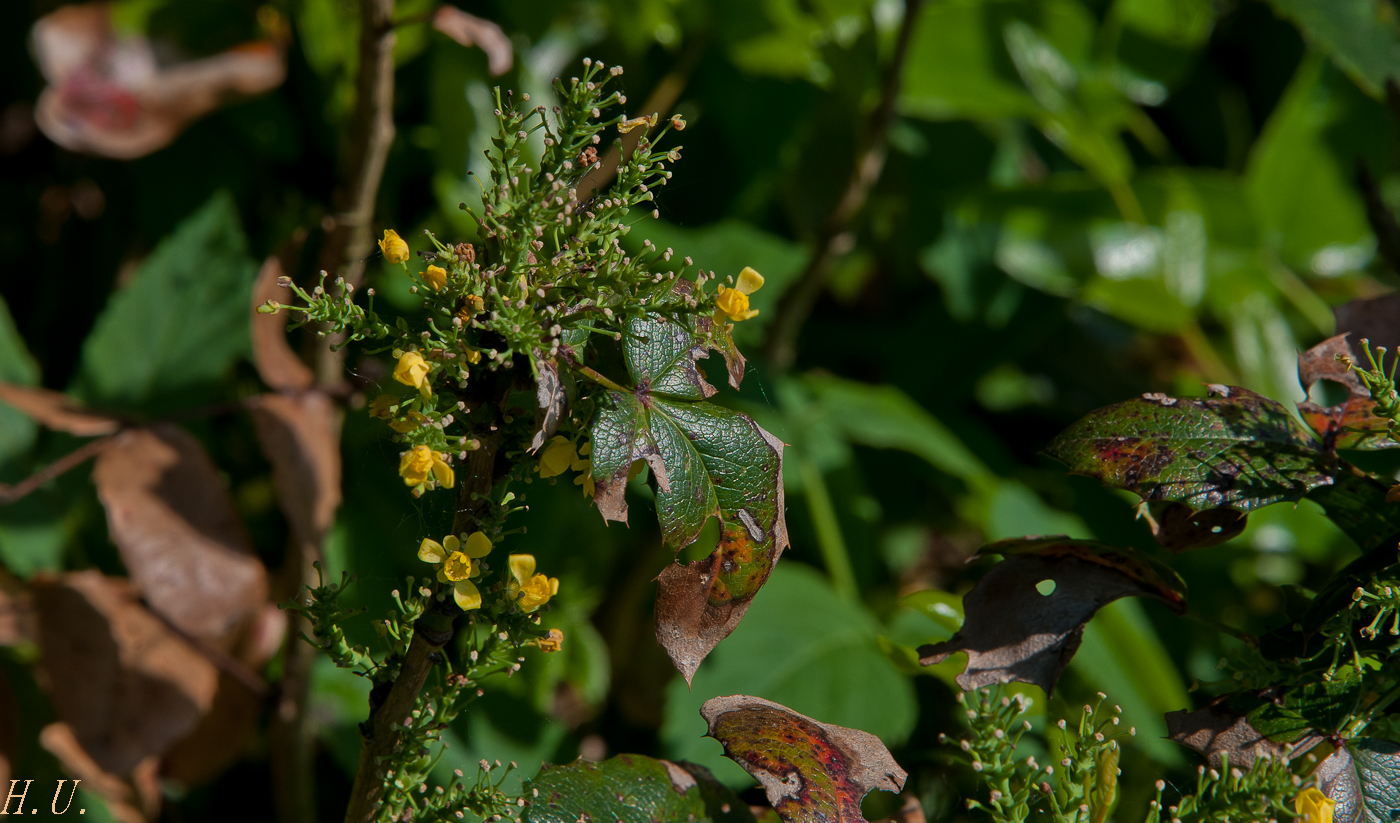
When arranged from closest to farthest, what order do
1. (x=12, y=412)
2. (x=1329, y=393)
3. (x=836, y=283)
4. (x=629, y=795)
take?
1. (x=629, y=795)
2. (x=12, y=412)
3. (x=1329, y=393)
4. (x=836, y=283)

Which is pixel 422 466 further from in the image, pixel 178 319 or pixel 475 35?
pixel 178 319

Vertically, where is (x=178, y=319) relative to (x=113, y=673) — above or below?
above

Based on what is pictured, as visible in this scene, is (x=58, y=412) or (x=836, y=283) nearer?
(x=58, y=412)

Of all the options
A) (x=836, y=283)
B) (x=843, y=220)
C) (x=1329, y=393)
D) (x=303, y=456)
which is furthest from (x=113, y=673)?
(x=1329, y=393)

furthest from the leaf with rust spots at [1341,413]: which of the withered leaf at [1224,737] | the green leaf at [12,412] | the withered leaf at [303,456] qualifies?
the green leaf at [12,412]

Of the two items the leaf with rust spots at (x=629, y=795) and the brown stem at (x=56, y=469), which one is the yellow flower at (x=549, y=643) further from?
the brown stem at (x=56, y=469)

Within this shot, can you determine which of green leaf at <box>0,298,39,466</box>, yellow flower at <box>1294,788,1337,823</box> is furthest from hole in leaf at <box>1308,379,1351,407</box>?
green leaf at <box>0,298,39,466</box>

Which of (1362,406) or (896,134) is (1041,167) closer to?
(896,134)

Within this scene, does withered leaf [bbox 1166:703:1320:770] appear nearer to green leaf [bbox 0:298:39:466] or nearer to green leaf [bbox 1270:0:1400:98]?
green leaf [bbox 1270:0:1400:98]
